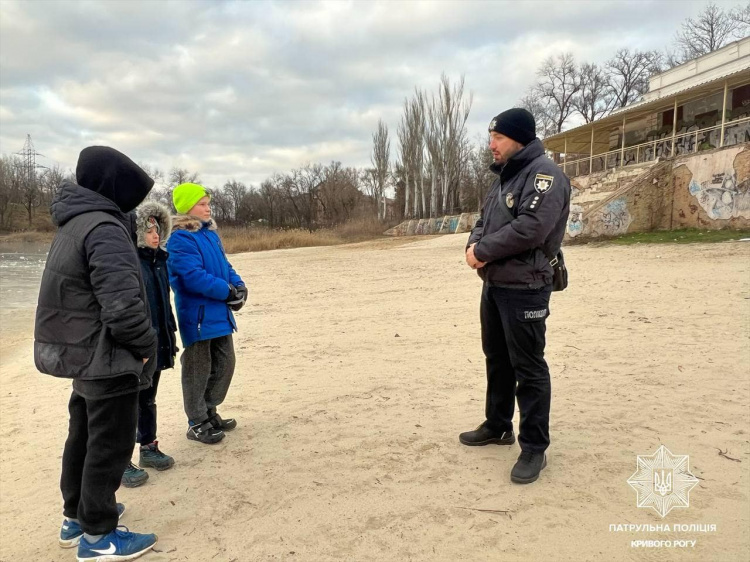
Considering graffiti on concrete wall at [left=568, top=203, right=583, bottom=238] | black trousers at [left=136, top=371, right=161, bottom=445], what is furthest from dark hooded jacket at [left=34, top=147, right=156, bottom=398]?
graffiti on concrete wall at [left=568, top=203, right=583, bottom=238]

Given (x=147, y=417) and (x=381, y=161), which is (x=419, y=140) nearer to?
(x=381, y=161)

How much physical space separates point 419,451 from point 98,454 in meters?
1.97

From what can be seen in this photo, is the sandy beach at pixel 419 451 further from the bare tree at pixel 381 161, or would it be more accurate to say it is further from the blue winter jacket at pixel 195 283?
the bare tree at pixel 381 161

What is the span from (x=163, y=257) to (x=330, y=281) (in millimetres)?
10450

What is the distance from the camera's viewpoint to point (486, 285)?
10.00 ft

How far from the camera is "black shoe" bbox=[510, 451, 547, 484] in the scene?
276cm

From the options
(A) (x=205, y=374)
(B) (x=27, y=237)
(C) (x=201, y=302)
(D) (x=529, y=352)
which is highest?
(B) (x=27, y=237)

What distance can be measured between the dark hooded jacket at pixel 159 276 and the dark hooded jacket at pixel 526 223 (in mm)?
2077

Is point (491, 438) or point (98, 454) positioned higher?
point (98, 454)

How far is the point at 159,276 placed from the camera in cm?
312

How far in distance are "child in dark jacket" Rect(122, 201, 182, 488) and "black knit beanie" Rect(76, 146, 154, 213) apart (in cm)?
70

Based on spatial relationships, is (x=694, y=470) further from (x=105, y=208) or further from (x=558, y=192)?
(x=105, y=208)

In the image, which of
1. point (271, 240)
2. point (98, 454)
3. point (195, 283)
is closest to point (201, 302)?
point (195, 283)

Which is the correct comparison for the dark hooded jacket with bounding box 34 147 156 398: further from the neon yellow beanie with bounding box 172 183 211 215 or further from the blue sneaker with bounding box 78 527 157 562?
the neon yellow beanie with bounding box 172 183 211 215
